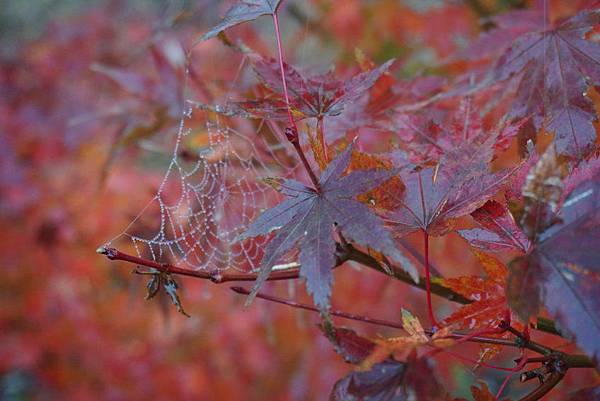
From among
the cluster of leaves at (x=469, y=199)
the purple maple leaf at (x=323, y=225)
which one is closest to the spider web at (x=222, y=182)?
the cluster of leaves at (x=469, y=199)

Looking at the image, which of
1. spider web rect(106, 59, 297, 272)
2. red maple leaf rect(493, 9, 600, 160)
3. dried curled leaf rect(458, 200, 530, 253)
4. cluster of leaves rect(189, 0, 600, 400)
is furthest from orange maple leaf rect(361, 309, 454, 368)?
spider web rect(106, 59, 297, 272)

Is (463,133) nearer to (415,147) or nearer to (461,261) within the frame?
(415,147)

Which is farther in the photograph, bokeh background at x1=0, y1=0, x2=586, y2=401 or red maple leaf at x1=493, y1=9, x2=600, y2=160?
bokeh background at x1=0, y1=0, x2=586, y2=401

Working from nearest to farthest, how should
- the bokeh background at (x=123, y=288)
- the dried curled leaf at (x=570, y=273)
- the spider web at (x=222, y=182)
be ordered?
the dried curled leaf at (x=570, y=273)
the spider web at (x=222, y=182)
the bokeh background at (x=123, y=288)

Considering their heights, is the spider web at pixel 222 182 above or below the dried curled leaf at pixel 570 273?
above

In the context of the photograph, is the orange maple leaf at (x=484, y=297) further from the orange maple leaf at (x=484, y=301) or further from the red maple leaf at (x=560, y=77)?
the red maple leaf at (x=560, y=77)

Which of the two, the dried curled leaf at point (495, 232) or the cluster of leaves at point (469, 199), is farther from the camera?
the dried curled leaf at point (495, 232)

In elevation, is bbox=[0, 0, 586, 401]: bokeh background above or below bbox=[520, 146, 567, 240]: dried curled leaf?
above

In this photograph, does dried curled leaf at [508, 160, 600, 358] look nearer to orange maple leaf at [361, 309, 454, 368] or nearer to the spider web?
orange maple leaf at [361, 309, 454, 368]

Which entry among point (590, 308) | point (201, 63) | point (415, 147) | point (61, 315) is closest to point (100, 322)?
point (61, 315)

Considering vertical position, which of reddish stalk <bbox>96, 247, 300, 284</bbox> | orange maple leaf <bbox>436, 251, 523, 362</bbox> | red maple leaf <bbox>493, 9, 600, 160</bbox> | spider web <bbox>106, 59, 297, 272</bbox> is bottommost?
orange maple leaf <bbox>436, 251, 523, 362</bbox>

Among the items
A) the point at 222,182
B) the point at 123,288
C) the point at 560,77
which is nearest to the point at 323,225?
the point at 560,77

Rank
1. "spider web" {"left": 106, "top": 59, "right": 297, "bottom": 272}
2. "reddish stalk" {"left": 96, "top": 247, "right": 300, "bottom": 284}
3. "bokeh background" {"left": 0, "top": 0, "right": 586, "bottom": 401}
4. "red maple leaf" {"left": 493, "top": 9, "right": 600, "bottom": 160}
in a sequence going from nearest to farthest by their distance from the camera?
"reddish stalk" {"left": 96, "top": 247, "right": 300, "bottom": 284}
"red maple leaf" {"left": 493, "top": 9, "right": 600, "bottom": 160}
"spider web" {"left": 106, "top": 59, "right": 297, "bottom": 272}
"bokeh background" {"left": 0, "top": 0, "right": 586, "bottom": 401}
